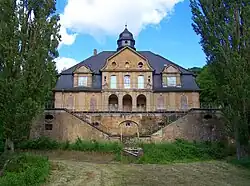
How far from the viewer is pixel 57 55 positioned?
18.2m

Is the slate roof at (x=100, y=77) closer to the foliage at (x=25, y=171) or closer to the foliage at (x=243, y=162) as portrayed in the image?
the foliage at (x=243, y=162)

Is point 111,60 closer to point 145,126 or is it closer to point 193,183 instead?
point 145,126

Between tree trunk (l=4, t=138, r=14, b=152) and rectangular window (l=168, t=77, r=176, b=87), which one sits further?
rectangular window (l=168, t=77, r=176, b=87)

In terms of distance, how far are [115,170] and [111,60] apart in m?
19.5

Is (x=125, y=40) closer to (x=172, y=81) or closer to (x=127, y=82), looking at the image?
(x=127, y=82)

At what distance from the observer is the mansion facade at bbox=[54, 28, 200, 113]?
3353 centimetres

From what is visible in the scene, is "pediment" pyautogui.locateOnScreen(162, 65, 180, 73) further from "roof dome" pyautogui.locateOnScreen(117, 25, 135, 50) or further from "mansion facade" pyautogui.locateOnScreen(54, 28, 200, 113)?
"roof dome" pyautogui.locateOnScreen(117, 25, 135, 50)

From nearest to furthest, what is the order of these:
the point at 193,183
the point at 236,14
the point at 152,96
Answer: the point at 193,183 < the point at 236,14 < the point at 152,96

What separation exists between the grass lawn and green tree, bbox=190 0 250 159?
2.92 metres

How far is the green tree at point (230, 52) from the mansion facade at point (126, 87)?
13.0 metres

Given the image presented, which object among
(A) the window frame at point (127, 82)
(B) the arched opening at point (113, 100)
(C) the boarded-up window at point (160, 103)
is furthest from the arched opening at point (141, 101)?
(B) the arched opening at point (113, 100)

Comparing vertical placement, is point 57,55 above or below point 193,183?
above

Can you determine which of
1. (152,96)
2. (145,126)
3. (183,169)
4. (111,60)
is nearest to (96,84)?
(111,60)

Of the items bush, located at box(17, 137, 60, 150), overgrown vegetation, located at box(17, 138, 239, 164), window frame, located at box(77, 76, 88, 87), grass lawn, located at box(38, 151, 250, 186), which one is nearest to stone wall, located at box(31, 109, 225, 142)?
Answer: overgrown vegetation, located at box(17, 138, 239, 164)
